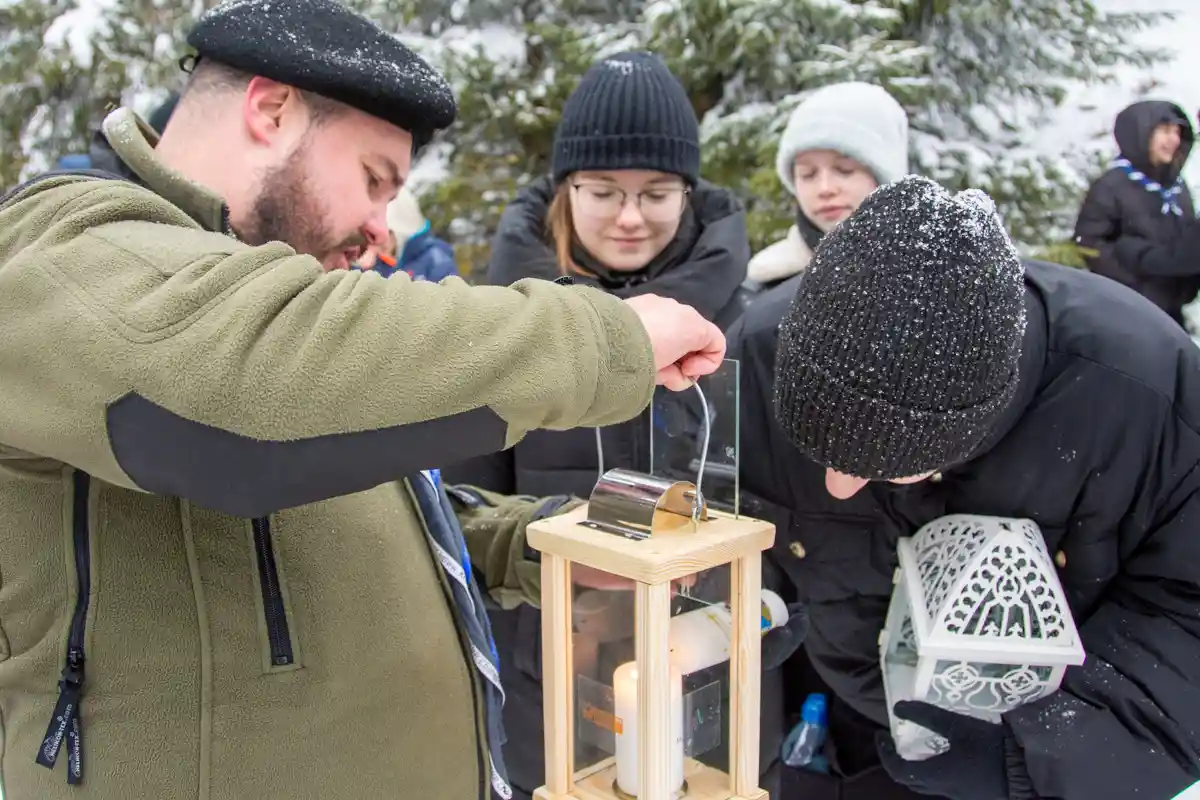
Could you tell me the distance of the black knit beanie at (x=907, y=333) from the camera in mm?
1223

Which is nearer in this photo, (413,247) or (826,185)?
(826,185)

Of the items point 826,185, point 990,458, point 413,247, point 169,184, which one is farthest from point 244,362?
point 413,247

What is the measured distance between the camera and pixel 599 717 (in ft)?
4.17

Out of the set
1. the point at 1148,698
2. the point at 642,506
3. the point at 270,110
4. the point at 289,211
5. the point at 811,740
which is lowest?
the point at 811,740

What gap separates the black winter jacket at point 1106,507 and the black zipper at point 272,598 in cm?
91

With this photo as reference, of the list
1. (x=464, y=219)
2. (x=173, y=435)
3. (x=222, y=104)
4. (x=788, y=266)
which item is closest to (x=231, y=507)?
(x=173, y=435)

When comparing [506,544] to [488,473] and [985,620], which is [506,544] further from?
[985,620]

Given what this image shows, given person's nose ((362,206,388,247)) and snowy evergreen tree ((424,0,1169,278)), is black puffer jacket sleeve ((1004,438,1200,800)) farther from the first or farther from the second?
snowy evergreen tree ((424,0,1169,278))

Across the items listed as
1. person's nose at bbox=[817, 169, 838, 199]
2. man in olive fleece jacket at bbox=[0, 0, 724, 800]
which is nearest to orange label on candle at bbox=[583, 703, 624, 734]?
man in olive fleece jacket at bbox=[0, 0, 724, 800]

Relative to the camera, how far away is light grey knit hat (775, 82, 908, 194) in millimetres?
2680

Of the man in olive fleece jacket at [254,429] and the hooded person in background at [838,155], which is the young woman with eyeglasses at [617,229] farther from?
the man in olive fleece jacket at [254,429]

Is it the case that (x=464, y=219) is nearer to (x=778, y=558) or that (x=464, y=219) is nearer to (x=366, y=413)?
(x=778, y=558)

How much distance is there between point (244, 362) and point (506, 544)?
855 mm

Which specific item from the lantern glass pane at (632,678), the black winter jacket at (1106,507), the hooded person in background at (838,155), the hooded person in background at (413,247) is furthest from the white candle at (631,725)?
the hooded person in background at (413,247)
